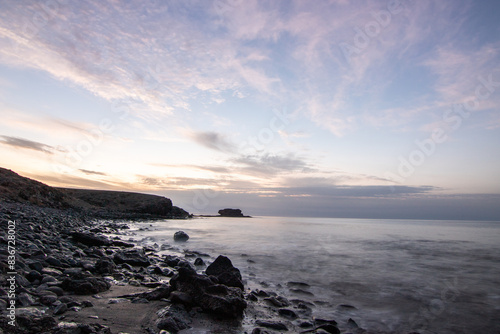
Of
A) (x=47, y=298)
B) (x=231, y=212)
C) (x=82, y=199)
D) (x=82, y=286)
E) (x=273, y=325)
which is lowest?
(x=231, y=212)

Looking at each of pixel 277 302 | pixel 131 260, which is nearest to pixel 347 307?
pixel 277 302

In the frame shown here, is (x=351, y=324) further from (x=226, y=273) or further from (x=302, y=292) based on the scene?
(x=226, y=273)

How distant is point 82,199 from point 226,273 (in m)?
76.6

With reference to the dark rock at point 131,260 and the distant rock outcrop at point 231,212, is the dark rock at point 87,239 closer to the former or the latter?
the dark rock at point 131,260

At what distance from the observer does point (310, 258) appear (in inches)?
633

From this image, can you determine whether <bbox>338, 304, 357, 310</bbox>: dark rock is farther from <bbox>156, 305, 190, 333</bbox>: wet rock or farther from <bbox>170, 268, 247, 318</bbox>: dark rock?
<bbox>156, 305, 190, 333</bbox>: wet rock

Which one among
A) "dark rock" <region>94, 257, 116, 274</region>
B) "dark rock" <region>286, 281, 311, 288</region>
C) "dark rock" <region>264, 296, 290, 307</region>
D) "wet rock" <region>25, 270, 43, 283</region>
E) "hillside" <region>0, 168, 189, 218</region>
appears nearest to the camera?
"wet rock" <region>25, 270, 43, 283</region>

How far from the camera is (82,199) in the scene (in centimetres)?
Answer: 6888

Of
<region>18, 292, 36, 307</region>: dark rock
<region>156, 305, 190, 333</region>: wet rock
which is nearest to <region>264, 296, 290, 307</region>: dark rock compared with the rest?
<region>156, 305, 190, 333</region>: wet rock

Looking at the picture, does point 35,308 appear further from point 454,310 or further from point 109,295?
point 454,310

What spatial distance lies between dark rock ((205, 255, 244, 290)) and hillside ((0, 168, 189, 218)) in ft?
94.5

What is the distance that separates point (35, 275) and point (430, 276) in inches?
616

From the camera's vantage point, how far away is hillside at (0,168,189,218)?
3172cm

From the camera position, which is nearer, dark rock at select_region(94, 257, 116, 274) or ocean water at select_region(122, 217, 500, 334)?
ocean water at select_region(122, 217, 500, 334)
